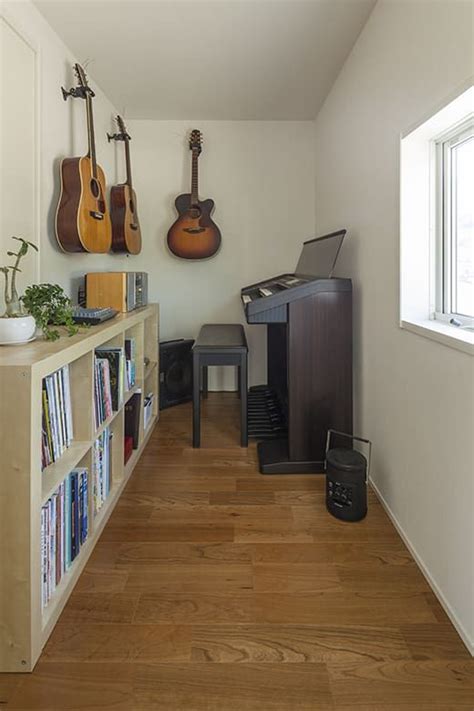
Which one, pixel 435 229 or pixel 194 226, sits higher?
pixel 194 226

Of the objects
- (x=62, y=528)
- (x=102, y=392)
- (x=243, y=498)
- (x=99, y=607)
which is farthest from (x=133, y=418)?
(x=99, y=607)

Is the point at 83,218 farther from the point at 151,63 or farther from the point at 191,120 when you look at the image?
the point at 191,120

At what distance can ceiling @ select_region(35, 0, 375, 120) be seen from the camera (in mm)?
2125

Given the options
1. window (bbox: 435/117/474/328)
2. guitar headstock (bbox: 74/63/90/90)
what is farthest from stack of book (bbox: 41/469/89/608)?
guitar headstock (bbox: 74/63/90/90)

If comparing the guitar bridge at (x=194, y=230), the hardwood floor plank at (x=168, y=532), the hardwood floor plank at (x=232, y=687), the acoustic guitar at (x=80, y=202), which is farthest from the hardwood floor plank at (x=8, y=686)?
the guitar bridge at (x=194, y=230)

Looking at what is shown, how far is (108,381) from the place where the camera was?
1.93m

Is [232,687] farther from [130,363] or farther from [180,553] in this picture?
[130,363]

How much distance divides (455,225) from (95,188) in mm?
1840

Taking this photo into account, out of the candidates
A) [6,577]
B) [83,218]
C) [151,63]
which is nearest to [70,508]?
[6,577]

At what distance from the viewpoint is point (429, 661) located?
45.8 inches

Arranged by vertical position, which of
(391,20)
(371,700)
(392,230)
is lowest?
(371,700)

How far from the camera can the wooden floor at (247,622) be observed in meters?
1.08

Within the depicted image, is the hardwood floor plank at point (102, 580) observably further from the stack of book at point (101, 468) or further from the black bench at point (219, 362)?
the black bench at point (219, 362)

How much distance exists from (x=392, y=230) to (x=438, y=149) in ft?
1.07
